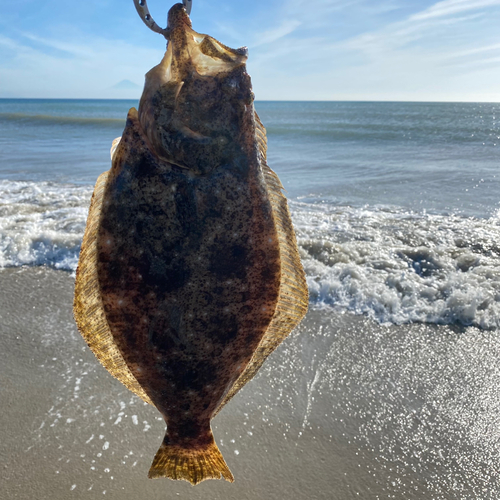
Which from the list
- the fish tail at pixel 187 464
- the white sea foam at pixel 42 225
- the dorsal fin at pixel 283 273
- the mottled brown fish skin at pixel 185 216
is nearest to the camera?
the mottled brown fish skin at pixel 185 216

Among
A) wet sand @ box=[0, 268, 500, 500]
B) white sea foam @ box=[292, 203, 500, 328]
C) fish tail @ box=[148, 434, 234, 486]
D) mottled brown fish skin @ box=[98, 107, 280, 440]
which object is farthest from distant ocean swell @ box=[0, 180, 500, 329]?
mottled brown fish skin @ box=[98, 107, 280, 440]

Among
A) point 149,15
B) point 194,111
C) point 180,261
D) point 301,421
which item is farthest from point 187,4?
point 301,421

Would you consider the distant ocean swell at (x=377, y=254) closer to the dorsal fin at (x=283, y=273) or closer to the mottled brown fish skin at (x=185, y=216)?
the dorsal fin at (x=283, y=273)

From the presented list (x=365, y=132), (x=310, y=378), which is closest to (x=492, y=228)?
(x=310, y=378)

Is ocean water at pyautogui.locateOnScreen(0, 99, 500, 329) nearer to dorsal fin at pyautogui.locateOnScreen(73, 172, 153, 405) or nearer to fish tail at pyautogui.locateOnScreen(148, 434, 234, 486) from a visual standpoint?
fish tail at pyautogui.locateOnScreen(148, 434, 234, 486)

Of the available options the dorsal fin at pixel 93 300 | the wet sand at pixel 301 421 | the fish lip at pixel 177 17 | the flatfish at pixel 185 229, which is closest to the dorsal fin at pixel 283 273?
the flatfish at pixel 185 229

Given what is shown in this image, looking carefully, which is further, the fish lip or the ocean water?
the ocean water
